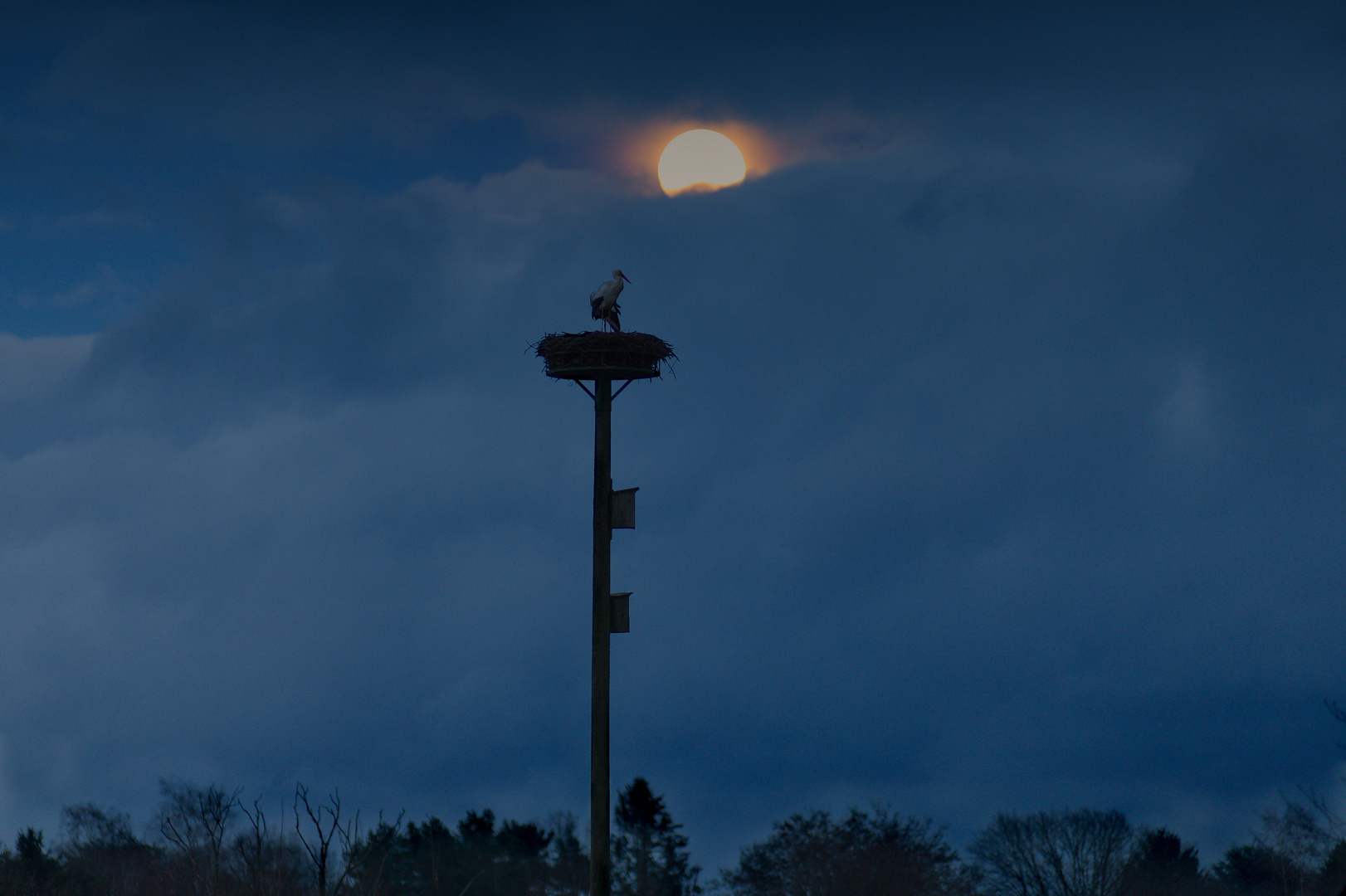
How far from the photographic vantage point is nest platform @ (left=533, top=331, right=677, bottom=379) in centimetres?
1490

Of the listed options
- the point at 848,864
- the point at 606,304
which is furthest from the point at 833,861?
the point at 606,304

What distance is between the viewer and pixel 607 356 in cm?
1491

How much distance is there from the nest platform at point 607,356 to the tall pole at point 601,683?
93 cm

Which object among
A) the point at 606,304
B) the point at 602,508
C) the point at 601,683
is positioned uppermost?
the point at 606,304

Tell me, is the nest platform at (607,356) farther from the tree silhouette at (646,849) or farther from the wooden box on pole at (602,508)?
the tree silhouette at (646,849)

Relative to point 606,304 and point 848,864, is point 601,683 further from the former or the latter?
point 848,864

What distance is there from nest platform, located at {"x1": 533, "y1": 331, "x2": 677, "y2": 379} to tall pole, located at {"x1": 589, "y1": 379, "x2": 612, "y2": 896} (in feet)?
3.06

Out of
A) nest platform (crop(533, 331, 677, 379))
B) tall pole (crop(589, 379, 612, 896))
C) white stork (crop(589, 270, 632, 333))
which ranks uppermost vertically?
white stork (crop(589, 270, 632, 333))

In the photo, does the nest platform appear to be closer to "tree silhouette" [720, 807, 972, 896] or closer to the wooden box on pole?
the wooden box on pole

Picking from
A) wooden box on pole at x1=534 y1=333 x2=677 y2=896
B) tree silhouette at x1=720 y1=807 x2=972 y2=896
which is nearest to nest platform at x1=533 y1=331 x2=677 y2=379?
wooden box on pole at x1=534 y1=333 x2=677 y2=896

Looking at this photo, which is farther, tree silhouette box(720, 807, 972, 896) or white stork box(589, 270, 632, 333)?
tree silhouette box(720, 807, 972, 896)

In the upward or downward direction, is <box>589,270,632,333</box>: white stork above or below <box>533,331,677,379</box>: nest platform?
above

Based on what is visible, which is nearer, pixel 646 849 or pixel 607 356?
pixel 607 356

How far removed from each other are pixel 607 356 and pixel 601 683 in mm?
3627
